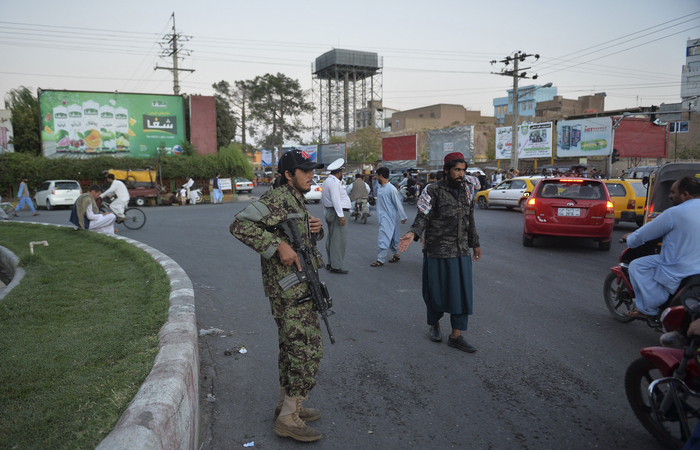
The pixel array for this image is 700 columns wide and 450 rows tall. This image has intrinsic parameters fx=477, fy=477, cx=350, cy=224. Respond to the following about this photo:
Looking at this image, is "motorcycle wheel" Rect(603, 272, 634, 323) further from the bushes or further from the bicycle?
the bushes

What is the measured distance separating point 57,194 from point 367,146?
45.5 metres

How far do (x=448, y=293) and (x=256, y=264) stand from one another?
16.9 feet

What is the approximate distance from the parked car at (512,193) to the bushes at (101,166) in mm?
20498

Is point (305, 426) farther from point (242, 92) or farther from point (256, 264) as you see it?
point (242, 92)

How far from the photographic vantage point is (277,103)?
181ft

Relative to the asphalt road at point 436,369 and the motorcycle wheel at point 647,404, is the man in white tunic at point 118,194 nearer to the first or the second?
the asphalt road at point 436,369

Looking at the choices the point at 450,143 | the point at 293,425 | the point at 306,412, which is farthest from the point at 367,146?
the point at 293,425

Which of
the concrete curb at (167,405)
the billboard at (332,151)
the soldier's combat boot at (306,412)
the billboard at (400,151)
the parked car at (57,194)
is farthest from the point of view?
the billboard at (332,151)

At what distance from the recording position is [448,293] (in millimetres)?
4496

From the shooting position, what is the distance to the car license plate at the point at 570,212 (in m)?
10.2

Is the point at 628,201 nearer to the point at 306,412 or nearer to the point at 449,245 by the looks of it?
the point at 449,245

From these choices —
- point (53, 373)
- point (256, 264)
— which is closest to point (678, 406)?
point (53, 373)

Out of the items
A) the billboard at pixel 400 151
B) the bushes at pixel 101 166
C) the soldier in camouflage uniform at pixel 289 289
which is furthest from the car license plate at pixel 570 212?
A: the billboard at pixel 400 151

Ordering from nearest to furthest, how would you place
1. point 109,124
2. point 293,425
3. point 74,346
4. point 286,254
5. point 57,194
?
1. point 286,254
2. point 293,425
3. point 74,346
4. point 57,194
5. point 109,124
